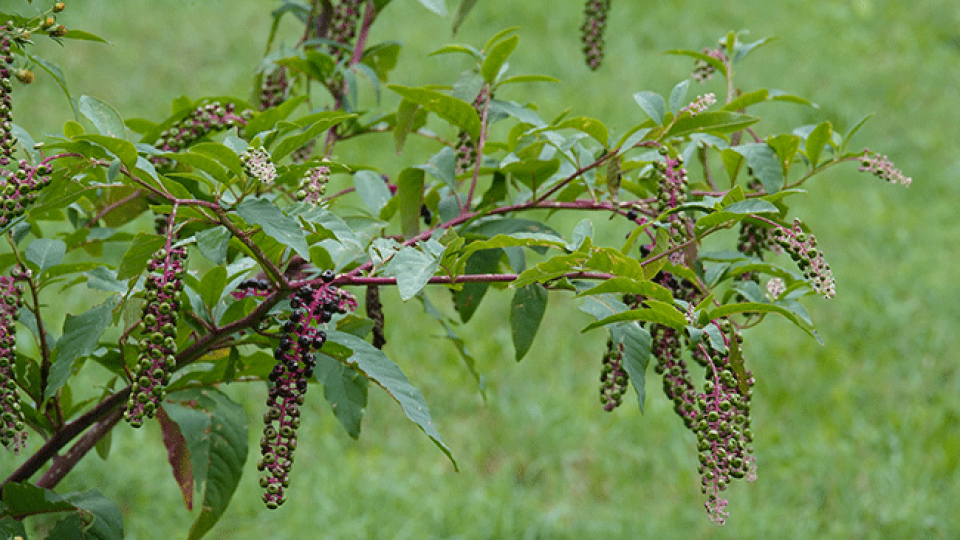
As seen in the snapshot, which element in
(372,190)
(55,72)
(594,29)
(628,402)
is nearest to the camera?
(55,72)

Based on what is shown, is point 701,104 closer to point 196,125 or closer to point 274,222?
point 274,222

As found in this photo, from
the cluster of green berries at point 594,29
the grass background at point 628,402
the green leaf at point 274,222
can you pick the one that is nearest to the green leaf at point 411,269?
the green leaf at point 274,222

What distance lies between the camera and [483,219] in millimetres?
1388

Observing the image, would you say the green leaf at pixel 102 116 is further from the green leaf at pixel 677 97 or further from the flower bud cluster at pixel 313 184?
the green leaf at pixel 677 97

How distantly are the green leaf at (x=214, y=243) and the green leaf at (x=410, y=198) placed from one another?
35cm

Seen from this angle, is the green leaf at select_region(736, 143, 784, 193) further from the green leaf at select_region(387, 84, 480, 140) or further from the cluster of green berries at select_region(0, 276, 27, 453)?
the cluster of green berries at select_region(0, 276, 27, 453)

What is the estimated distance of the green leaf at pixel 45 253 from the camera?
1253 millimetres

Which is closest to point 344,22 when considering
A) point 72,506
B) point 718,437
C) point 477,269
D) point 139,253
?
point 477,269

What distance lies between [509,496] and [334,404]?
1.97 meters

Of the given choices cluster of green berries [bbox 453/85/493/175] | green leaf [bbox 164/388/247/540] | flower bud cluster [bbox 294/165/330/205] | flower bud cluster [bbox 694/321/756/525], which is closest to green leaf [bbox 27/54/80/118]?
flower bud cluster [bbox 294/165/330/205]

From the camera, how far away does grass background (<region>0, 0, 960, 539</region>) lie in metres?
2.99

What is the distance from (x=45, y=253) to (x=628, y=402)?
8.58 feet

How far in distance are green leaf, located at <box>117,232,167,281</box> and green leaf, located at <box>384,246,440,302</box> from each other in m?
0.25

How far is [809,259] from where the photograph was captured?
96 centimetres
